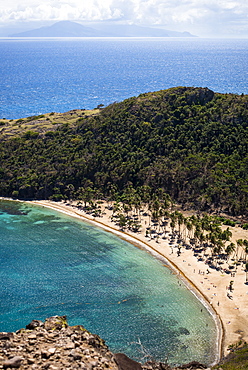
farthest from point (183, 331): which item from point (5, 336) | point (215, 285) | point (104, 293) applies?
point (5, 336)

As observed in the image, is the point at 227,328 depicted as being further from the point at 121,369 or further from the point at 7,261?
the point at 7,261

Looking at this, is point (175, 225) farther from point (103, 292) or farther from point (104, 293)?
point (104, 293)

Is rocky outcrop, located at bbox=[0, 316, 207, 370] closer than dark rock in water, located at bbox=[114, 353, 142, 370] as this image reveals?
Yes

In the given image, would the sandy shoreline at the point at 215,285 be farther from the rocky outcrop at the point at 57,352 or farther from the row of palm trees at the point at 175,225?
the rocky outcrop at the point at 57,352

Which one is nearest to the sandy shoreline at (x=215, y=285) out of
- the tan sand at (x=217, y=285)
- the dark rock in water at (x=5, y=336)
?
the tan sand at (x=217, y=285)

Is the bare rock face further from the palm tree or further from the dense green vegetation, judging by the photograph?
the dense green vegetation

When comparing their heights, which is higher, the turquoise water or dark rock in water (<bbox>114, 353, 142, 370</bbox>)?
dark rock in water (<bbox>114, 353, 142, 370</bbox>)

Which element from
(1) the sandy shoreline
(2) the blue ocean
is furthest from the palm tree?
(2) the blue ocean
